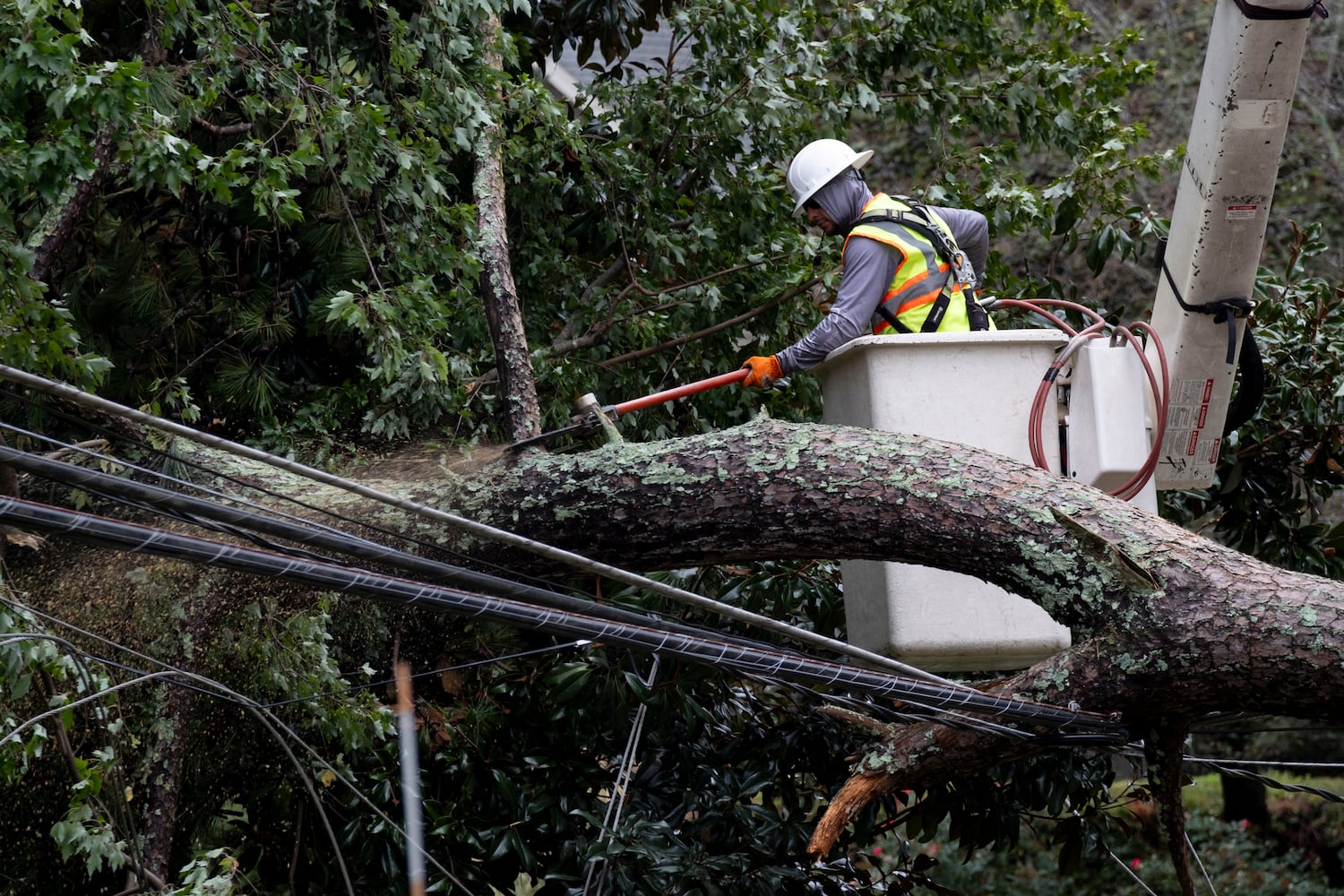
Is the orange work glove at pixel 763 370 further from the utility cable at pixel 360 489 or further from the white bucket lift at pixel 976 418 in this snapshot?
the utility cable at pixel 360 489

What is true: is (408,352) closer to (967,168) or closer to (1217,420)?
(1217,420)

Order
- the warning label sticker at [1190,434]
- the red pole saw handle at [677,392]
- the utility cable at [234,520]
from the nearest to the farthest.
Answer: the utility cable at [234,520] < the warning label sticker at [1190,434] < the red pole saw handle at [677,392]

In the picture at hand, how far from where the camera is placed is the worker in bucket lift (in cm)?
427

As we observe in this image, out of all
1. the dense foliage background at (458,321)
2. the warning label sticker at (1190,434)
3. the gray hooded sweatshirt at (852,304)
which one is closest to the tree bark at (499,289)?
the dense foliage background at (458,321)

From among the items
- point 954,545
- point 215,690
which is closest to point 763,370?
point 954,545

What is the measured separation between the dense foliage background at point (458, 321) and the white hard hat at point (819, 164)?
3.20 ft

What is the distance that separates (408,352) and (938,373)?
5.19 ft

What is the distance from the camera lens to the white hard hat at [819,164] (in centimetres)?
459

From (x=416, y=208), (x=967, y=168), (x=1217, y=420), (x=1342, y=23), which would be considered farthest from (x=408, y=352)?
(x=1342, y=23)

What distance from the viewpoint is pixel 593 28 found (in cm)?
587

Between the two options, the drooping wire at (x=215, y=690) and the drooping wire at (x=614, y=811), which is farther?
the drooping wire at (x=614, y=811)

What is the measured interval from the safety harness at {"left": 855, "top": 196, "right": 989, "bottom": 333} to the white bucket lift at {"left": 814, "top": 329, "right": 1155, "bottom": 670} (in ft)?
1.22

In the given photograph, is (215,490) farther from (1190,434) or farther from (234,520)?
(1190,434)

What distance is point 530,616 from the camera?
2.62 m
